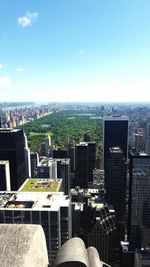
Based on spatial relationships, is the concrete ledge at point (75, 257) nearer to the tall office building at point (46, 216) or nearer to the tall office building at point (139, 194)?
the tall office building at point (46, 216)

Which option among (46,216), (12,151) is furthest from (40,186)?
(12,151)

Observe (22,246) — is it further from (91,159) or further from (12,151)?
(91,159)

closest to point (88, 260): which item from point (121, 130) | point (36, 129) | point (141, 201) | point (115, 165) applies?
point (141, 201)

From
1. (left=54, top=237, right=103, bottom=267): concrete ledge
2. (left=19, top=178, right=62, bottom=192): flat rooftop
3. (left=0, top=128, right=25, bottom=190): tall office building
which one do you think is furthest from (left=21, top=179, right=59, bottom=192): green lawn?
(left=0, top=128, right=25, bottom=190): tall office building

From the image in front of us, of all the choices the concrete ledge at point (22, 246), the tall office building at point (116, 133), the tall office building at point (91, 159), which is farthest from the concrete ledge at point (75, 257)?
the tall office building at point (116, 133)

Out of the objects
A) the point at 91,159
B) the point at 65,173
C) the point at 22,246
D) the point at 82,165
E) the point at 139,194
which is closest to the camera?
the point at 22,246

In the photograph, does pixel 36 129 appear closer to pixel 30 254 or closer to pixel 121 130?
pixel 121 130
